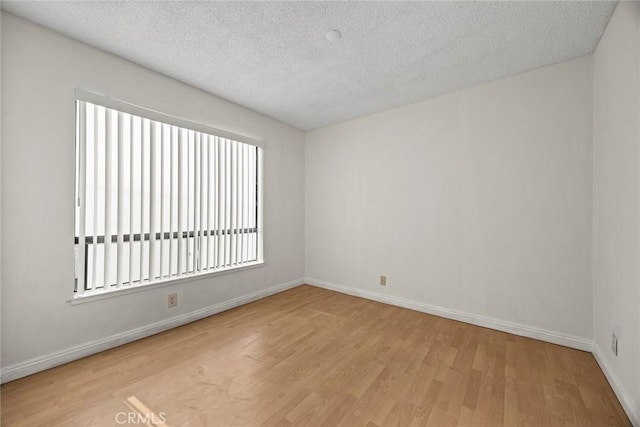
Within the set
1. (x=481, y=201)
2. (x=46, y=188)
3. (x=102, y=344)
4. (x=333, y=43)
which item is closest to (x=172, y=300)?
(x=102, y=344)

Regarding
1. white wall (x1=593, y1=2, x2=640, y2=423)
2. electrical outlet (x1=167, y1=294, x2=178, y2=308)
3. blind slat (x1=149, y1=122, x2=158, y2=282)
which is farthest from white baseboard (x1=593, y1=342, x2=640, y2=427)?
blind slat (x1=149, y1=122, x2=158, y2=282)

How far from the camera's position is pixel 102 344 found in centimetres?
219

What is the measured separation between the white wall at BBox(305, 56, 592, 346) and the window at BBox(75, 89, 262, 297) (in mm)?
1615

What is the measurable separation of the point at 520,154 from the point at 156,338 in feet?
12.8

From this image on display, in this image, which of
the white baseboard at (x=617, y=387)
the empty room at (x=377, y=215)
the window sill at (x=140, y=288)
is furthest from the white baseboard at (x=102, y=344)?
the white baseboard at (x=617, y=387)

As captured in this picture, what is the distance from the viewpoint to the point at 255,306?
328cm

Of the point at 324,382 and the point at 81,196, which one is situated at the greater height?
the point at 81,196

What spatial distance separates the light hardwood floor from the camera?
1.51 meters

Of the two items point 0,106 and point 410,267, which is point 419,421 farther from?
point 0,106

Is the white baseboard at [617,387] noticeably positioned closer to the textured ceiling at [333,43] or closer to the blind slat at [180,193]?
Answer: the textured ceiling at [333,43]

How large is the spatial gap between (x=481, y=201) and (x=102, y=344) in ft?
12.5

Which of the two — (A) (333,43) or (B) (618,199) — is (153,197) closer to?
(A) (333,43)

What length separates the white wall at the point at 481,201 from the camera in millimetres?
2299

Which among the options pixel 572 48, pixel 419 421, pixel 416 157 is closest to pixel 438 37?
pixel 572 48
